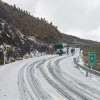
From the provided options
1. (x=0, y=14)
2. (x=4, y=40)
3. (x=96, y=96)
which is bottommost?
(x=96, y=96)

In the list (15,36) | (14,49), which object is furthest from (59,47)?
(14,49)

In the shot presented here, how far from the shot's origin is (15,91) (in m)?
9.13

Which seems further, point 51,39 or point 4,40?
point 51,39

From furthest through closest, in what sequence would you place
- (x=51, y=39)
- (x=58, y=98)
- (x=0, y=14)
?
(x=51, y=39) → (x=0, y=14) → (x=58, y=98)

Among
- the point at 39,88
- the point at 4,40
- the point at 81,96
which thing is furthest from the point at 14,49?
the point at 81,96

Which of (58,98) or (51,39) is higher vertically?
(51,39)

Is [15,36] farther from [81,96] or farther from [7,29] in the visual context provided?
[81,96]

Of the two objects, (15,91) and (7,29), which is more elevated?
(7,29)

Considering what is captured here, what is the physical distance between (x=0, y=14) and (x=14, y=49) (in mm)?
10531

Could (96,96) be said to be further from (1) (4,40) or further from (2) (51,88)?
(1) (4,40)

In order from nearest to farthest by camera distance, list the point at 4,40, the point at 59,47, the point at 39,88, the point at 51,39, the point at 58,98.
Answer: the point at 58,98 < the point at 39,88 < the point at 4,40 < the point at 59,47 < the point at 51,39

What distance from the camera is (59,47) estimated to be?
1770 inches

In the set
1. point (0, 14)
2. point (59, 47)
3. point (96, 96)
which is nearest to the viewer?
point (96, 96)

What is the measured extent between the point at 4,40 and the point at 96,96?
2240 cm
